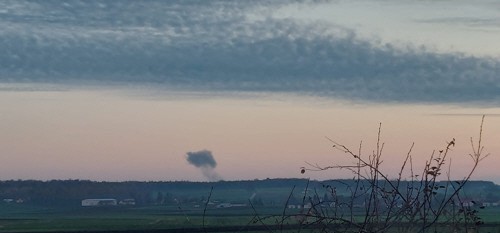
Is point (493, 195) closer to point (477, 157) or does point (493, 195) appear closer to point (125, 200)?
point (125, 200)

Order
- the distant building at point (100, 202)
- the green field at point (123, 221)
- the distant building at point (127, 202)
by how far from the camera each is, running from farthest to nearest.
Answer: the distant building at point (127, 202) → the distant building at point (100, 202) → the green field at point (123, 221)

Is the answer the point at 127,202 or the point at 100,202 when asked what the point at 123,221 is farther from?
the point at 127,202

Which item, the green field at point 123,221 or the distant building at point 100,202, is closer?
the green field at point 123,221

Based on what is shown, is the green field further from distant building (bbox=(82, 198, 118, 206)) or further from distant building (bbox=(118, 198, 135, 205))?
distant building (bbox=(118, 198, 135, 205))

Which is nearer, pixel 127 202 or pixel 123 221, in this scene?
pixel 123 221

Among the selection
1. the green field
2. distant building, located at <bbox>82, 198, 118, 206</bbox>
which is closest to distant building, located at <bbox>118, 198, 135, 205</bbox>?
distant building, located at <bbox>82, 198, 118, 206</bbox>

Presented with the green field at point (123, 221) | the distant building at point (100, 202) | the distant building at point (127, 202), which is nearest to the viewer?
the green field at point (123, 221)

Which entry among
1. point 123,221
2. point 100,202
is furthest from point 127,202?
point 123,221

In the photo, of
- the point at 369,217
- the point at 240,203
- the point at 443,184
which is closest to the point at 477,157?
the point at 443,184

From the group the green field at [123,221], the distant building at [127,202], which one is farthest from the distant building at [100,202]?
the green field at [123,221]

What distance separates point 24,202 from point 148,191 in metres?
21.7

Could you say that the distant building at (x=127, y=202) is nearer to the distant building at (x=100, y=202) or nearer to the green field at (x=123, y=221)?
the distant building at (x=100, y=202)

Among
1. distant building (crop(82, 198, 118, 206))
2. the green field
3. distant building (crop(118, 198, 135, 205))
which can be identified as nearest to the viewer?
the green field

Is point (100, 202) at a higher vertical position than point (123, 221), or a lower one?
higher
